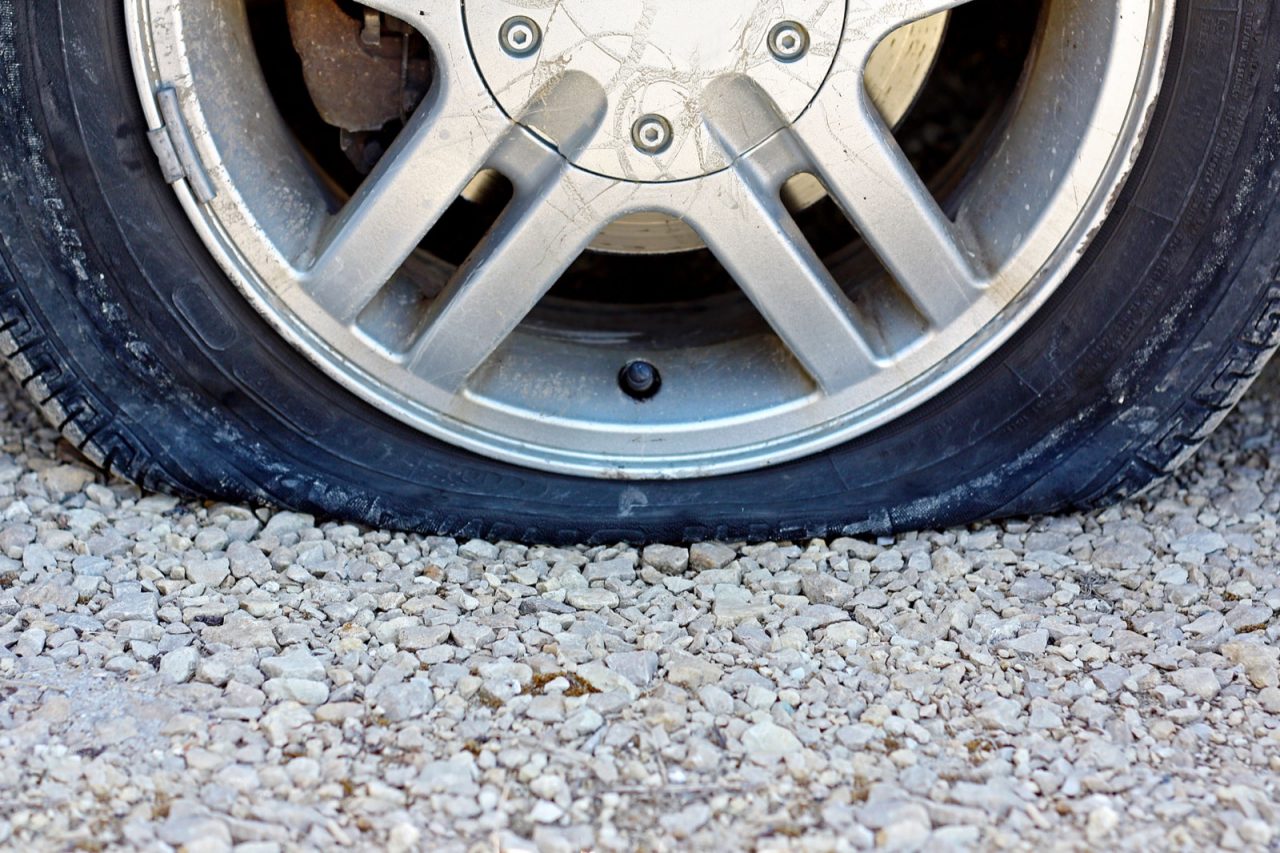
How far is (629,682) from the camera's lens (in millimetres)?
1625

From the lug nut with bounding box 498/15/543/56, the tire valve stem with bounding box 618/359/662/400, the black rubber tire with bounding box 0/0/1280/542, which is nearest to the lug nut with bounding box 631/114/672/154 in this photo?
the lug nut with bounding box 498/15/543/56

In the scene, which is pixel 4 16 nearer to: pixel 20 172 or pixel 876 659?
pixel 20 172

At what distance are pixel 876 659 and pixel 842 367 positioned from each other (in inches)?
15.8

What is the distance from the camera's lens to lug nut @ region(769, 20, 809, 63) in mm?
1722

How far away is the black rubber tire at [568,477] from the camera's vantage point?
67.6 inches

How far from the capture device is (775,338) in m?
2.01

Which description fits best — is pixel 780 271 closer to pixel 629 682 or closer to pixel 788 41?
pixel 788 41

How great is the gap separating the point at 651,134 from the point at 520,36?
193mm

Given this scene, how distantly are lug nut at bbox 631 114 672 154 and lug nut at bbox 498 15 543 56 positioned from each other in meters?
0.15

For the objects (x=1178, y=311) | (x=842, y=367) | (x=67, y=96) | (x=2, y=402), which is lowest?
(x=2, y=402)

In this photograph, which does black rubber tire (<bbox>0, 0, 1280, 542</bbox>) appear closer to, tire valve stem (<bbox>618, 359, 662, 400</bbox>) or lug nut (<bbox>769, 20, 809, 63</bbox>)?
tire valve stem (<bbox>618, 359, 662, 400</bbox>)

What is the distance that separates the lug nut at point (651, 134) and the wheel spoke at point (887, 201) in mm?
161

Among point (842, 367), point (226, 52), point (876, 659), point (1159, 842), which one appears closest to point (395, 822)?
point (876, 659)

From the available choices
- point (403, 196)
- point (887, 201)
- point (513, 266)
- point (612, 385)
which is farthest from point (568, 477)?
point (887, 201)
